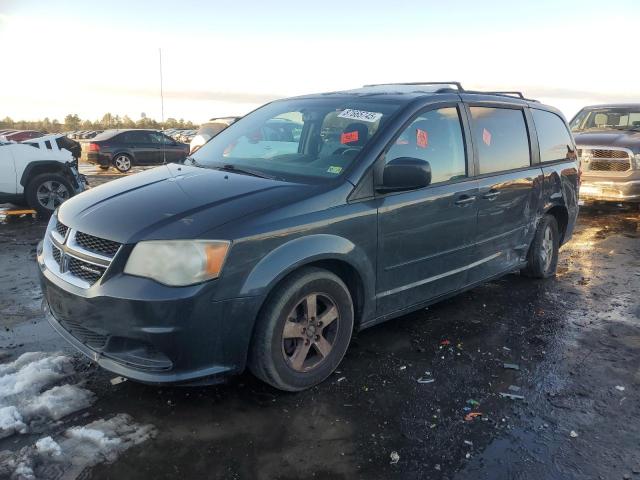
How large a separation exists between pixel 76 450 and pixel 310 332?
1.39 meters

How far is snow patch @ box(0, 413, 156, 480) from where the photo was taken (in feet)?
8.32

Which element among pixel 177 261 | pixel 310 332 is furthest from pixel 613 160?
pixel 177 261

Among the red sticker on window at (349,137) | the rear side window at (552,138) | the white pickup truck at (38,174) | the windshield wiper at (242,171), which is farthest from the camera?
the white pickup truck at (38,174)

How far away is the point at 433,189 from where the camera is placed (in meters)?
3.90

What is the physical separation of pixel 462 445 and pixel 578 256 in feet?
16.5

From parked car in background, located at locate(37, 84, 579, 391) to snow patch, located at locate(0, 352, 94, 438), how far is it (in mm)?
369

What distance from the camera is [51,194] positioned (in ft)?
30.2

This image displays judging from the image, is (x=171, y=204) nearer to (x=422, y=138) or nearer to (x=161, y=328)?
(x=161, y=328)

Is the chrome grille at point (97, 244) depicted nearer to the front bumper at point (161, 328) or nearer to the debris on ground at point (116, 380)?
the front bumper at point (161, 328)

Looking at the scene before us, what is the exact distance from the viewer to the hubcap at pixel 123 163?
61.8 ft

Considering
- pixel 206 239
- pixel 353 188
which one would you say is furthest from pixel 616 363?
pixel 206 239

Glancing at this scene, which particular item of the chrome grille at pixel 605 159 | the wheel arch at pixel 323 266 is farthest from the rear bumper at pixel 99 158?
the wheel arch at pixel 323 266

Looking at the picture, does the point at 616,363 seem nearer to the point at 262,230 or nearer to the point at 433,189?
the point at 433,189

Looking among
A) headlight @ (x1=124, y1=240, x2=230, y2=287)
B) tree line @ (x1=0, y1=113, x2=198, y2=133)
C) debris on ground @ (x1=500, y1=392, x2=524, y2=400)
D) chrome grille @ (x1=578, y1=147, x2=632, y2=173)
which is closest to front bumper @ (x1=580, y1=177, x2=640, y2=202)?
chrome grille @ (x1=578, y1=147, x2=632, y2=173)
